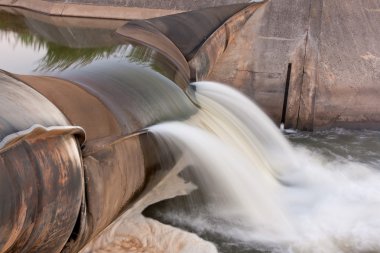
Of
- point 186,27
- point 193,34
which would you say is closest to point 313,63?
point 193,34

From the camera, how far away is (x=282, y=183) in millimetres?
5387

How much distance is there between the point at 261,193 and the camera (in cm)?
480

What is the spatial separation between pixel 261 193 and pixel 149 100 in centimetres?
158

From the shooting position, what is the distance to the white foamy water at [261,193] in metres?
4.26

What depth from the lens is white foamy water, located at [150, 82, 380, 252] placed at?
4.26 metres

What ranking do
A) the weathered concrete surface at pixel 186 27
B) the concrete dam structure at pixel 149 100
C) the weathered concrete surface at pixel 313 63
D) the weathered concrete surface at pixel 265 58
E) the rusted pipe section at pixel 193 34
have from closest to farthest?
the concrete dam structure at pixel 149 100 < the rusted pipe section at pixel 193 34 < the weathered concrete surface at pixel 186 27 < the weathered concrete surface at pixel 313 63 < the weathered concrete surface at pixel 265 58

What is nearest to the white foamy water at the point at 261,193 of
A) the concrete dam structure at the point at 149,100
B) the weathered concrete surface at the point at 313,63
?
the concrete dam structure at the point at 149,100

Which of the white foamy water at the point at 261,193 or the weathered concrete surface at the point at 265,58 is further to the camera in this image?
the weathered concrete surface at the point at 265,58

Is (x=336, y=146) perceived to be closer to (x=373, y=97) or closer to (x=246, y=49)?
(x=373, y=97)

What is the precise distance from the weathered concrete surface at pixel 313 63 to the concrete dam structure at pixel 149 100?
0.7 inches

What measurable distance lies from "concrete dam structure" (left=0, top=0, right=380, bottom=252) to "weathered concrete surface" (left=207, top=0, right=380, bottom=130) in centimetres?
2

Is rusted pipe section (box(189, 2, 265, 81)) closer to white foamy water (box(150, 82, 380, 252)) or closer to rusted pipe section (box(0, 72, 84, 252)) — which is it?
white foamy water (box(150, 82, 380, 252))

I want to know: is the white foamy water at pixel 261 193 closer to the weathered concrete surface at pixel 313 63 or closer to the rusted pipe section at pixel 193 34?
the rusted pipe section at pixel 193 34

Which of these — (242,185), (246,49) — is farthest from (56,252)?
(246,49)
